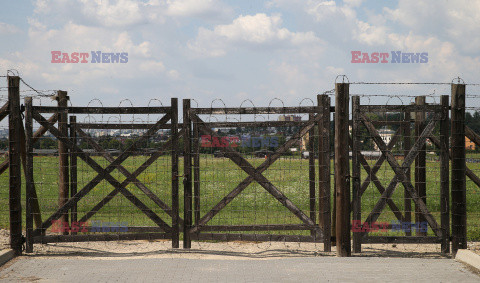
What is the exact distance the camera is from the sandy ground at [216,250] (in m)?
9.12

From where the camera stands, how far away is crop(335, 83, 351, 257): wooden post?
29.0ft

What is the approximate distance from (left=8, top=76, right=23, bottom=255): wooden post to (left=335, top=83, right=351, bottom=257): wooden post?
236 inches

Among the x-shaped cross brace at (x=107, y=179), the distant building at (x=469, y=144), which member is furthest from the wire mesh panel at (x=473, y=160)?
the x-shaped cross brace at (x=107, y=179)

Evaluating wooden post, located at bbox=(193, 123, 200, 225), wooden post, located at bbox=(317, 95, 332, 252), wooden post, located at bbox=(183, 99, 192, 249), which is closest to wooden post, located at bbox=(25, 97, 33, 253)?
wooden post, located at bbox=(183, 99, 192, 249)

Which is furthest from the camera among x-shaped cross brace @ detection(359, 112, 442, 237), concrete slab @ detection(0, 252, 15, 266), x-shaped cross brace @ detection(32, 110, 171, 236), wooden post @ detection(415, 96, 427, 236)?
wooden post @ detection(415, 96, 427, 236)

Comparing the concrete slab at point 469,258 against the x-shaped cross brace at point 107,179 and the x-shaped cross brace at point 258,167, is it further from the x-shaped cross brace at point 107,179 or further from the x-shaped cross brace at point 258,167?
→ the x-shaped cross brace at point 107,179

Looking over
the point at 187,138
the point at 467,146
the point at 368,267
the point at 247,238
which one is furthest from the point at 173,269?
the point at 467,146

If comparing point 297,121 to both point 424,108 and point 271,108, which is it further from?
point 424,108

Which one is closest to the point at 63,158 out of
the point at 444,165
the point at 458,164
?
the point at 444,165

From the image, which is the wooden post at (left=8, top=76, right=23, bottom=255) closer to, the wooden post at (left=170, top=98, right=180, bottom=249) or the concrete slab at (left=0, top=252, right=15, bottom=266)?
the concrete slab at (left=0, top=252, right=15, bottom=266)

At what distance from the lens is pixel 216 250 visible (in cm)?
937

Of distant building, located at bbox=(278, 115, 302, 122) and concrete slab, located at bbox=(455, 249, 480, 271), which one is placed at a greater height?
distant building, located at bbox=(278, 115, 302, 122)

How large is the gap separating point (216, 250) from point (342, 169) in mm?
2859

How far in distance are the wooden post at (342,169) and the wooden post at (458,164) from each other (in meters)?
2.02
